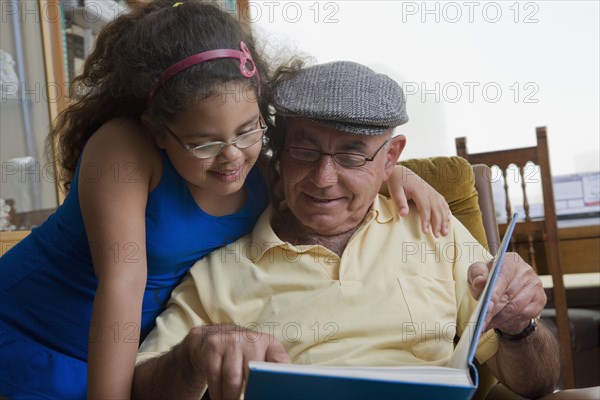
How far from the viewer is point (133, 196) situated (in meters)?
1.17

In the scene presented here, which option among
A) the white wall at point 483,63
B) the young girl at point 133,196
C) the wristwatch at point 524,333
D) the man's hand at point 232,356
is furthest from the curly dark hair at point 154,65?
the white wall at point 483,63

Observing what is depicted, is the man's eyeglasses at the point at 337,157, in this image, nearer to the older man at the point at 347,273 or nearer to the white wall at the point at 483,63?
the older man at the point at 347,273

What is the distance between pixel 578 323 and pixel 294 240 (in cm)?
207

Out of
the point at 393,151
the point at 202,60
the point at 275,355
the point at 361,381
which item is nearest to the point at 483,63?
the point at 393,151

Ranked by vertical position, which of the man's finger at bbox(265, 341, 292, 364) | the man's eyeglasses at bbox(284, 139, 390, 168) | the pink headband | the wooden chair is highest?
the pink headband

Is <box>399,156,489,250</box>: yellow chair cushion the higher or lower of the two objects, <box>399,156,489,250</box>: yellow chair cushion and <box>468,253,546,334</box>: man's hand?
the higher

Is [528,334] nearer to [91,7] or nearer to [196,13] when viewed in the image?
[196,13]

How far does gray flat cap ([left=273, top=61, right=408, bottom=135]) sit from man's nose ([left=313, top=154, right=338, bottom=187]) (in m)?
0.07

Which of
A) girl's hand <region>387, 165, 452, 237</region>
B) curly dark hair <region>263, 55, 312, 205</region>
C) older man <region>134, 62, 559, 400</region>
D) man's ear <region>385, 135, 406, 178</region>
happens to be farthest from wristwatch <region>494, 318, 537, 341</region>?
curly dark hair <region>263, 55, 312, 205</region>

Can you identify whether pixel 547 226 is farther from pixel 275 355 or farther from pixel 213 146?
pixel 275 355

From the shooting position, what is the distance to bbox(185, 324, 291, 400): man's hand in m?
0.91

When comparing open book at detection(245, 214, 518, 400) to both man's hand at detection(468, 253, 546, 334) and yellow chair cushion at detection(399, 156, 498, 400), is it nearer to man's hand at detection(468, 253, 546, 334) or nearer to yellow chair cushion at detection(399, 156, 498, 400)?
man's hand at detection(468, 253, 546, 334)

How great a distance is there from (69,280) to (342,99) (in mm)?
627

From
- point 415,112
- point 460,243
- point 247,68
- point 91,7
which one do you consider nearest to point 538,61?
point 415,112
